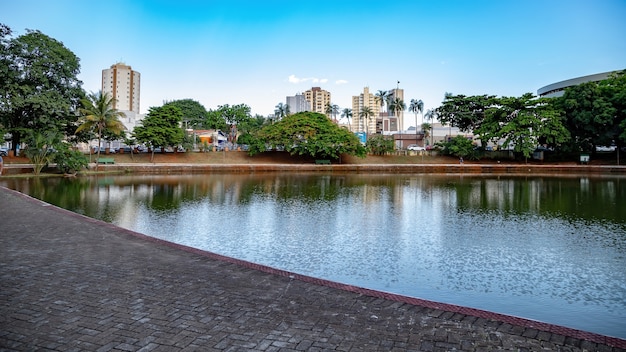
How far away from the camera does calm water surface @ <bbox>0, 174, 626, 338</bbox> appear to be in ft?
22.7

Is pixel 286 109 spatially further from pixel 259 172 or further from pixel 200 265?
pixel 200 265

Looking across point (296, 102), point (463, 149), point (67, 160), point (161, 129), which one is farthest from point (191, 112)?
point (296, 102)

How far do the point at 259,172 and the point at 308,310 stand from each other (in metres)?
38.2

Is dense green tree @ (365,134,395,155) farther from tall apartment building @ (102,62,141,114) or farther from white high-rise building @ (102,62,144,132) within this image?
tall apartment building @ (102,62,141,114)

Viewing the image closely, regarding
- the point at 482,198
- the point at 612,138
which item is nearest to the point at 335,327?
the point at 482,198

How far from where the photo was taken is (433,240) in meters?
10.9

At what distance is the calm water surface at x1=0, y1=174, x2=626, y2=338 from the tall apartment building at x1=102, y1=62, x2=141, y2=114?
11991 centimetres

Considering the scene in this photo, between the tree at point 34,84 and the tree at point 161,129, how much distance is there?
7485 millimetres

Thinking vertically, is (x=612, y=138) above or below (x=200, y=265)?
above

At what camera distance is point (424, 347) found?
4141mm

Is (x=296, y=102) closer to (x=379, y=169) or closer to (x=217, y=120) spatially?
(x=217, y=120)

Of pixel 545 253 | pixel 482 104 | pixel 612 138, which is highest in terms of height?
pixel 482 104

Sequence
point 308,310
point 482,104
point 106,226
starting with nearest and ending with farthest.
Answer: point 308,310, point 106,226, point 482,104

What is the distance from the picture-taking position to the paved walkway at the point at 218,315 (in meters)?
4.20
